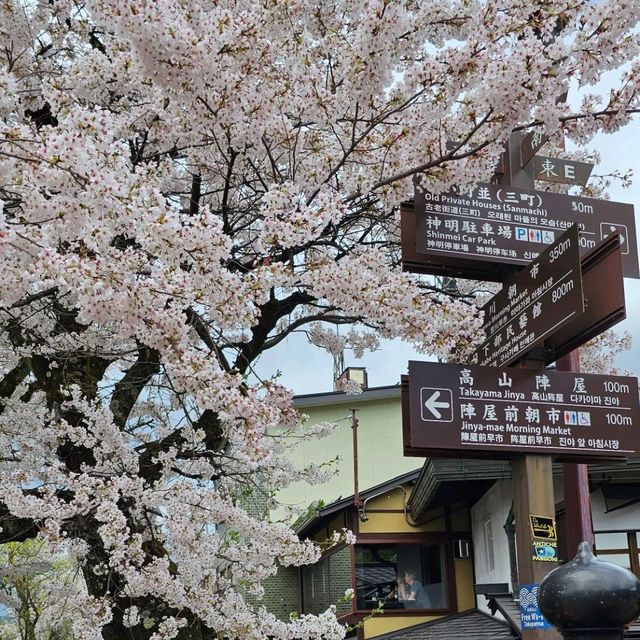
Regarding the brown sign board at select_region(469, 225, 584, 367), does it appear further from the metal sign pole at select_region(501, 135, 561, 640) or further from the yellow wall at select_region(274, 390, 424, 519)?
the yellow wall at select_region(274, 390, 424, 519)

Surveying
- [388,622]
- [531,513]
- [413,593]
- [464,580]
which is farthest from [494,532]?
[531,513]

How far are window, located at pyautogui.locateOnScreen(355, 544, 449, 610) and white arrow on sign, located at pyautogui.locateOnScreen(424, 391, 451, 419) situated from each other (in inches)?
440

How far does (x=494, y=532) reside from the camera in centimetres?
1388

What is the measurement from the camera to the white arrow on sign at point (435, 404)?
18.7 feet

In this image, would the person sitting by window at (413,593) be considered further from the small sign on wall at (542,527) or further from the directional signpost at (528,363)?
the small sign on wall at (542,527)

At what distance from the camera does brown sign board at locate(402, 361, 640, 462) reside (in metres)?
5.68

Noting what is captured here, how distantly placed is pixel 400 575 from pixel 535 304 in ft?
38.4

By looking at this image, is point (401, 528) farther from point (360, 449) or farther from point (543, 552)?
point (543, 552)

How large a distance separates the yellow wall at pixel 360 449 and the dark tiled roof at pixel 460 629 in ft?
25.3

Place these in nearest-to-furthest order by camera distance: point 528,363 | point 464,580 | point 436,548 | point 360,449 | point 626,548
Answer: point 528,363
point 626,548
point 464,580
point 436,548
point 360,449

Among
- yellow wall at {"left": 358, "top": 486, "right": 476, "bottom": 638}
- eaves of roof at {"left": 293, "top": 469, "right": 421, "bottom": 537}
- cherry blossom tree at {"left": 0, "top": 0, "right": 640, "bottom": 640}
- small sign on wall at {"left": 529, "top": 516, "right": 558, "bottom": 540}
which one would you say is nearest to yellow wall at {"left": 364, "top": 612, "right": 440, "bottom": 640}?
yellow wall at {"left": 358, "top": 486, "right": 476, "bottom": 638}

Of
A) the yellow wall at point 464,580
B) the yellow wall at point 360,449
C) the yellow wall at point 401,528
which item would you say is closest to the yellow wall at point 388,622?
the yellow wall at point 401,528

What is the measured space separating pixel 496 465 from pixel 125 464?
22.2 ft

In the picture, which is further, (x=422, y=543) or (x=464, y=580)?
(x=422, y=543)
